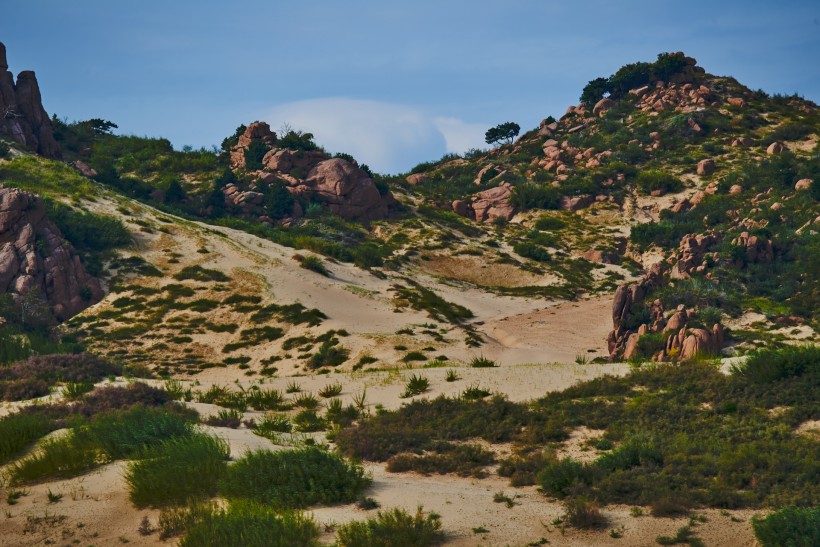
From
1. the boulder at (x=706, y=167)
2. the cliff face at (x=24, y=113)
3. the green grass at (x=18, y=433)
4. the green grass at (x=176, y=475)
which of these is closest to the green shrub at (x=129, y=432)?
the green grass at (x=18, y=433)

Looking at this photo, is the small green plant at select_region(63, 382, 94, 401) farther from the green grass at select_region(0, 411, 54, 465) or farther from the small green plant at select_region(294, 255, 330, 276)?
the small green plant at select_region(294, 255, 330, 276)

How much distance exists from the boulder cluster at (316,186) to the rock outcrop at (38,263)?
2874 centimetres

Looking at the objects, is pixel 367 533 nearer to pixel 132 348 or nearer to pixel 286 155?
pixel 132 348

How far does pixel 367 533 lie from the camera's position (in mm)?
12945

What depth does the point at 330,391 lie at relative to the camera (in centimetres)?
2789

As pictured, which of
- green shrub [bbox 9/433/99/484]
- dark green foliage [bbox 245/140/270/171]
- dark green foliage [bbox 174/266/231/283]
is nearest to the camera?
green shrub [bbox 9/433/99/484]

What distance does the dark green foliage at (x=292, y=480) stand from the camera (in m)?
14.9

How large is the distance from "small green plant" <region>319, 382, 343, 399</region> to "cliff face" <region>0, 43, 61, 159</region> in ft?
199

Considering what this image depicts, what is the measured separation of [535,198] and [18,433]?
81.0 m

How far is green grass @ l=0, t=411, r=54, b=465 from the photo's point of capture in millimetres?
18605

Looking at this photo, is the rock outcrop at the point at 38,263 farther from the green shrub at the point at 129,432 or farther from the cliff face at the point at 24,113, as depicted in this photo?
the green shrub at the point at 129,432

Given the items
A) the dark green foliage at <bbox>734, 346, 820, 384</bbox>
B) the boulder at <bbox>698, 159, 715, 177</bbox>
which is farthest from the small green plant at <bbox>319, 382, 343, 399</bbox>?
the boulder at <bbox>698, 159, 715, 177</bbox>

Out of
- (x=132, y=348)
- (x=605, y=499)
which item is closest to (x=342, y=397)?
(x=605, y=499)

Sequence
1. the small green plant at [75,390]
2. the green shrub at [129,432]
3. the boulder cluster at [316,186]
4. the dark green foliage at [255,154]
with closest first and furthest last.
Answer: the green shrub at [129,432] → the small green plant at [75,390] → the boulder cluster at [316,186] → the dark green foliage at [255,154]
